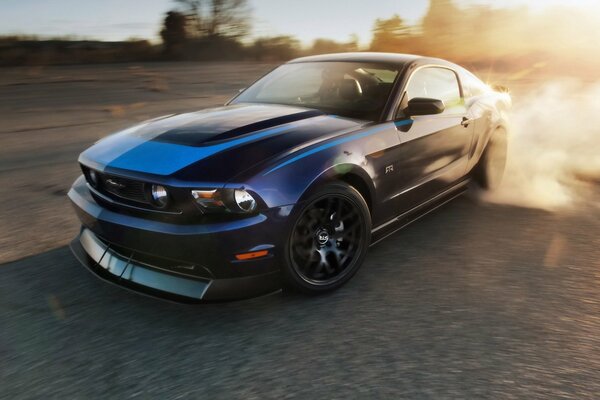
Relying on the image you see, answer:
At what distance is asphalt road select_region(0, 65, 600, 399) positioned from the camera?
2416 mm

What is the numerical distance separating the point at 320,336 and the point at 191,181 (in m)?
1.08

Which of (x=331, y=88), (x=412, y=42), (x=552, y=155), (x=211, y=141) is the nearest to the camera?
(x=211, y=141)

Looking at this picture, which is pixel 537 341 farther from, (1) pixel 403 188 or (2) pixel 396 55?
(2) pixel 396 55

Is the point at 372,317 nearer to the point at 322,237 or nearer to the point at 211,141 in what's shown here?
the point at 322,237

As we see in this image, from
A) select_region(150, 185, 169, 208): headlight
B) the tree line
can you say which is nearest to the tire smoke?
select_region(150, 185, 169, 208): headlight

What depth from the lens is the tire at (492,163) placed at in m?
5.26

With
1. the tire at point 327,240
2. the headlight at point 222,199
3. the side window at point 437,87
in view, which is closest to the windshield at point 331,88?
the side window at point 437,87

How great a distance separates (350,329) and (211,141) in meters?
1.39

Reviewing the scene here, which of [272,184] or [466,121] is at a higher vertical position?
[466,121]

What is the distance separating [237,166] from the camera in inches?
114

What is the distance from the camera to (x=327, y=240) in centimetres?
331

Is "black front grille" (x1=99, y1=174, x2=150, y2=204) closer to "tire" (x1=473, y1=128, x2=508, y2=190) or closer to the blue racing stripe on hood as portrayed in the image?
the blue racing stripe on hood

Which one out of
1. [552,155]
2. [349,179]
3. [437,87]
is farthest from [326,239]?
[552,155]

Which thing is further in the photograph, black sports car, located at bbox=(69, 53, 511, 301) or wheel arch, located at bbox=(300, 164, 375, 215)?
wheel arch, located at bbox=(300, 164, 375, 215)
